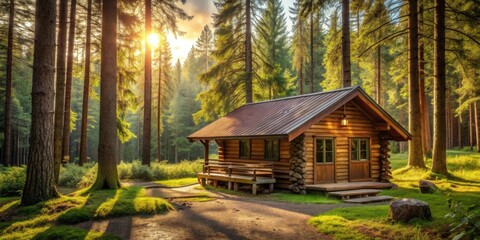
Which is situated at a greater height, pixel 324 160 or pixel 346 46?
pixel 346 46

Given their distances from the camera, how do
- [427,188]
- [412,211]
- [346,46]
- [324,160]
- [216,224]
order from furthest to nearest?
[346,46] → [324,160] → [427,188] → [216,224] → [412,211]

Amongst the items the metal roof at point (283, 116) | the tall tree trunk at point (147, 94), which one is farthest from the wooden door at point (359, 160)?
the tall tree trunk at point (147, 94)

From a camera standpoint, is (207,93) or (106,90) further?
(207,93)

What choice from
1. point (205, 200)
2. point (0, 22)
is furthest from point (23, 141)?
point (205, 200)

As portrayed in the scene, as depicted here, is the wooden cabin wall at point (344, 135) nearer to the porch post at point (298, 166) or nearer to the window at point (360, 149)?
the window at point (360, 149)

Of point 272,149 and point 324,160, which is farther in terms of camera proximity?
point 272,149

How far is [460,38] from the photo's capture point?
19.0m

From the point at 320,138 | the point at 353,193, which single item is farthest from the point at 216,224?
the point at 320,138

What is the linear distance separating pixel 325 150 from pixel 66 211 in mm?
10867

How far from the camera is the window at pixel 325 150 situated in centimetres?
1530

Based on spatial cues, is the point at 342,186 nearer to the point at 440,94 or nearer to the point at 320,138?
the point at 320,138

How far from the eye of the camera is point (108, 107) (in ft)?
39.4

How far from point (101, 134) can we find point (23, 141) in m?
35.0

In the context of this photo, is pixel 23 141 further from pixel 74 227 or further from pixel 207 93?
pixel 74 227
